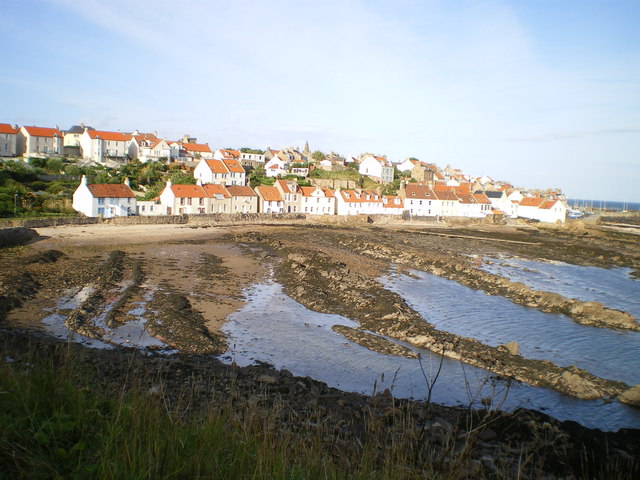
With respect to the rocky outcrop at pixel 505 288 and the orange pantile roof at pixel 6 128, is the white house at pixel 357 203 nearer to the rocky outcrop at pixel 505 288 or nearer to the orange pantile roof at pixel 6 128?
the rocky outcrop at pixel 505 288

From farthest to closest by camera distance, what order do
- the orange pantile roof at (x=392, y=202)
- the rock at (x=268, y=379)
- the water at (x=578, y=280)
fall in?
1. the orange pantile roof at (x=392, y=202)
2. the water at (x=578, y=280)
3. the rock at (x=268, y=379)

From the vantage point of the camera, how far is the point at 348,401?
397 inches

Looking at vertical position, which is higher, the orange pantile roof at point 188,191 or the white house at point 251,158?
the white house at point 251,158

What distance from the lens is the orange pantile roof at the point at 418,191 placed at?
81.4m

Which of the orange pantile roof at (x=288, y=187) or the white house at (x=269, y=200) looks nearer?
the white house at (x=269, y=200)

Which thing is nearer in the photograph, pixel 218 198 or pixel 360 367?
pixel 360 367

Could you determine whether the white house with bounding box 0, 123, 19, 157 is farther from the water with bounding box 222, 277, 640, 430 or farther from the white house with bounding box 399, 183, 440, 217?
the water with bounding box 222, 277, 640, 430

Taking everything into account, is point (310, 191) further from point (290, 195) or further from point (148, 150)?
point (148, 150)

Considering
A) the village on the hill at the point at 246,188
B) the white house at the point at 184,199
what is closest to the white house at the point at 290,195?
the village on the hill at the point at 246,188

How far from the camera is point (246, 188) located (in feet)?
225

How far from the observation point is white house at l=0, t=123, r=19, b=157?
242 feet

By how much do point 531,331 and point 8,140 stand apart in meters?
84.1

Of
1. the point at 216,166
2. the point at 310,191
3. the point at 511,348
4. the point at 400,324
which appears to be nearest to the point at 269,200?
the point at 310,191

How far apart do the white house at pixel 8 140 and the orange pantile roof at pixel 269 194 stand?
42.1 meters
